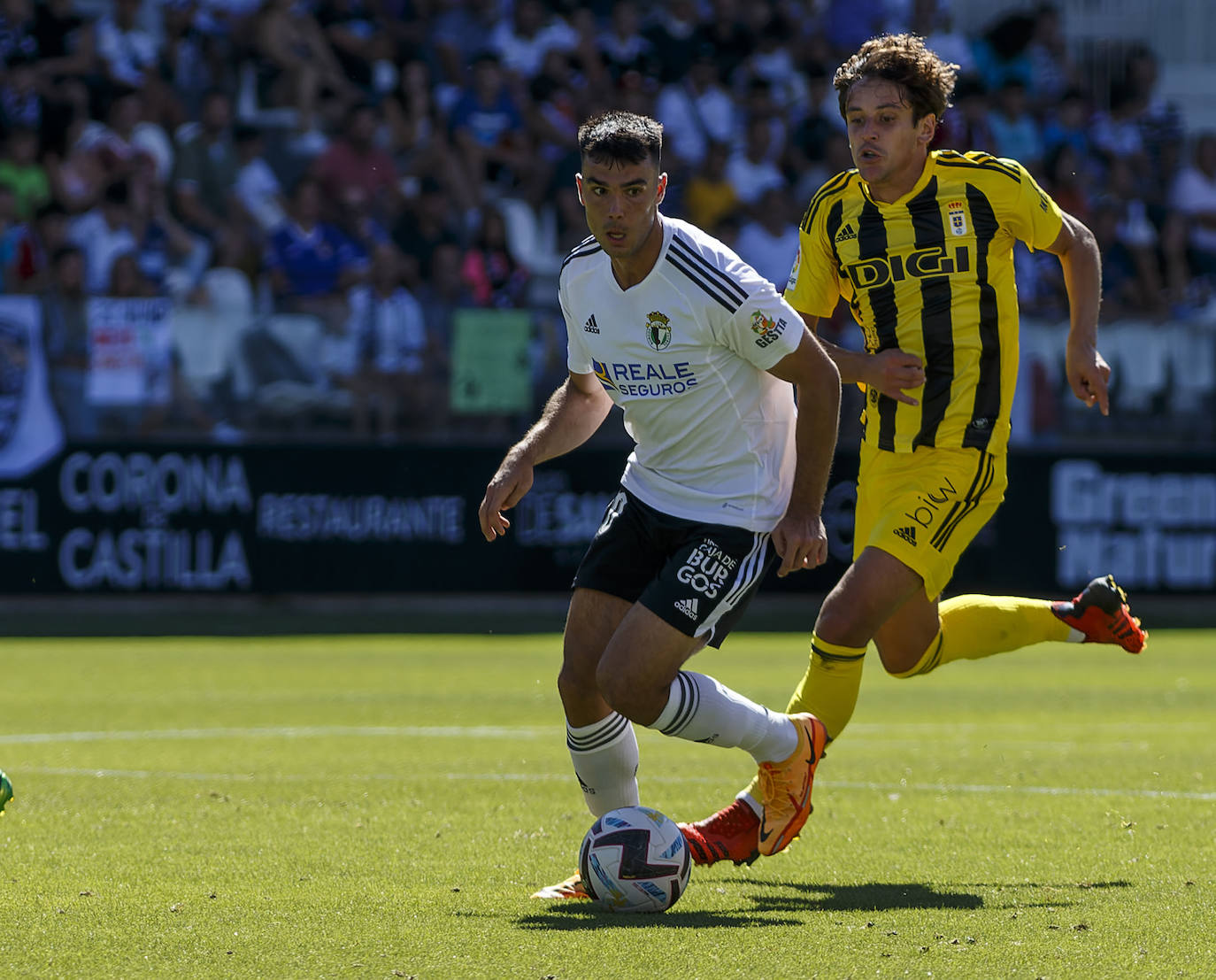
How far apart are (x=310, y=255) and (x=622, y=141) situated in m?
11.9

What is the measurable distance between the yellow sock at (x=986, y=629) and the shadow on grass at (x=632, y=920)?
1.97m

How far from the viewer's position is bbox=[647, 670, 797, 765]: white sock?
17.6ft

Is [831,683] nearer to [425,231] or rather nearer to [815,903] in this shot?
[815,903]

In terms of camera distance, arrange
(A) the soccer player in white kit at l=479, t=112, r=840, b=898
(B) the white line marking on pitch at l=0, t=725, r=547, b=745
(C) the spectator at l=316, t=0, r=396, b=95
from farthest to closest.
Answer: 1. (C) the spectator at l=316, t=0, r=396, b=95
2. (B) the white line marking on pitch at l=0, t=725, r=547, b=745
3. (A) the soccer player in white kit at l=479, t=112, r=840, b=898

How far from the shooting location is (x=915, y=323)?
6.30 metres

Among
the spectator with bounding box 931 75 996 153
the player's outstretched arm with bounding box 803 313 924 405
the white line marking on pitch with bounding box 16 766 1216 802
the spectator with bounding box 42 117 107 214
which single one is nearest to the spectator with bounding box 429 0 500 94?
the spectator with bounding box 42 117 107 214

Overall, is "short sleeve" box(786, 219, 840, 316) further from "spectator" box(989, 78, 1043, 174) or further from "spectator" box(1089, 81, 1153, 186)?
"spectator" box(1089, 81, 1153, 186)

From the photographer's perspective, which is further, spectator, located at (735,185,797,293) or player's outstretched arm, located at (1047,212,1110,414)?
spectator, located at (735,185,797,293)

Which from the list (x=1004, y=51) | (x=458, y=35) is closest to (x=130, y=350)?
(x=458, y=35)

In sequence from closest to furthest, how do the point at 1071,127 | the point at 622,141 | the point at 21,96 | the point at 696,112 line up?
1. the point at 622,141
2. the point at 21,96
3. the point at 696,112
4. the point at 1071,127

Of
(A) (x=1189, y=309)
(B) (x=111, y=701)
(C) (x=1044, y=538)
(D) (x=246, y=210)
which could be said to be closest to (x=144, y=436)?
(D) (x=246, y=210)

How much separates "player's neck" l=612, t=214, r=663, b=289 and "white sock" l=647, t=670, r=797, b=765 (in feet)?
4.01

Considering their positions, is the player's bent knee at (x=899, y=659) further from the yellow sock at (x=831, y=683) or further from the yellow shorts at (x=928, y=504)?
the yellow sock at (x=831, y=683)

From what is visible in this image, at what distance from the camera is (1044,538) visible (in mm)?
16719
